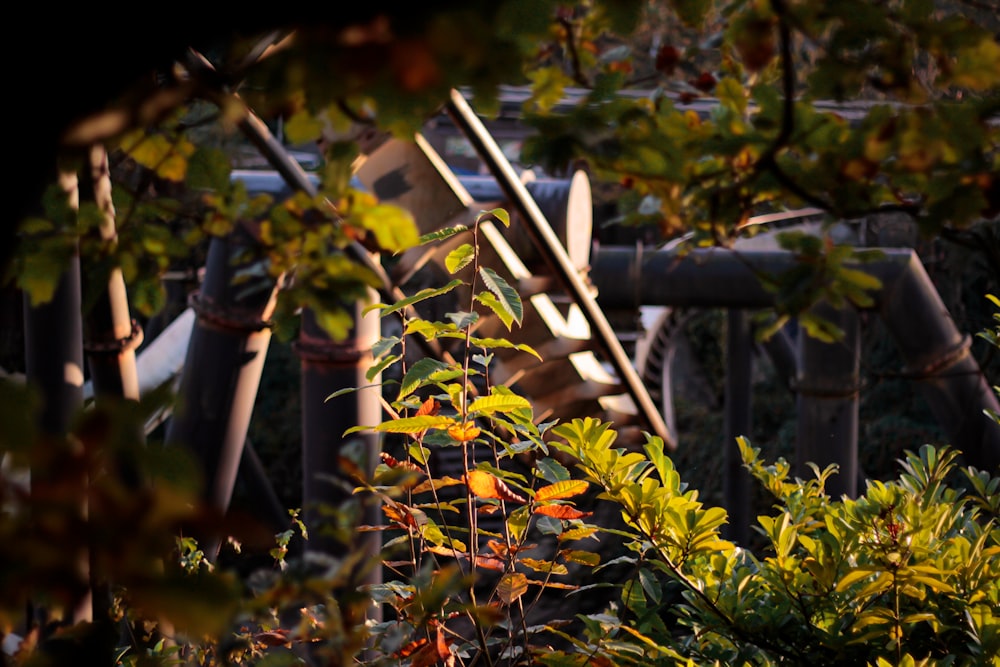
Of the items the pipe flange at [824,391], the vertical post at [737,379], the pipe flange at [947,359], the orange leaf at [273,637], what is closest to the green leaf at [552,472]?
the orange leaf at [273,637]

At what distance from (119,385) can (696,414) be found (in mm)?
10526

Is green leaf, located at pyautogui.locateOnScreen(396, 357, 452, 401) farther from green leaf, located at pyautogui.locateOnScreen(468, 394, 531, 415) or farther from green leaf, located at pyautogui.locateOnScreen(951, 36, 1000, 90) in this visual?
green leaf, located at pyautogui.locateOnScreen(951, 36, 1000, 90)

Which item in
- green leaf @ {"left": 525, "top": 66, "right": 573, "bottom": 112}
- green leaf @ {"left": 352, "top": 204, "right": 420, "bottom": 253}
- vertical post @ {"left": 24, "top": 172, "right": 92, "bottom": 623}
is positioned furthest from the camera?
vertical post @ {"left": 24, "top": 172, "right": 92, "bottom": 623}

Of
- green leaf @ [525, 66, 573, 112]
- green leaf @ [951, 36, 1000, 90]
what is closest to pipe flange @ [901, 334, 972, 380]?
green leaf @ [525, 66, 573, 112]

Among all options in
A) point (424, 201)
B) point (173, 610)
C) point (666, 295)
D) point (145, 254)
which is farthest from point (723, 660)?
point (666, 295)

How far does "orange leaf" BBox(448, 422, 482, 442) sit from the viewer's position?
5.50 ft

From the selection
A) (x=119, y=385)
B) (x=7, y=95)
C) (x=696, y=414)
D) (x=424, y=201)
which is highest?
(x=7, y=95)

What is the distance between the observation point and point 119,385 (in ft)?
8.69

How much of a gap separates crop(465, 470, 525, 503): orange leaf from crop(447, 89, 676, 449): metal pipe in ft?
5.97

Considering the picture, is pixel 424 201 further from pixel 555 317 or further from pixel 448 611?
pixel 448 611

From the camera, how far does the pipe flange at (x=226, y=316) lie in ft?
13.7

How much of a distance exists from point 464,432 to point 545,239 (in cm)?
260

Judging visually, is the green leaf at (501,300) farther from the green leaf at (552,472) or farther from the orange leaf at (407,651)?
the orange leaf at (407,651)

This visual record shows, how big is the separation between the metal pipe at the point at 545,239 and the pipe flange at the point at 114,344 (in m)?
1.25
